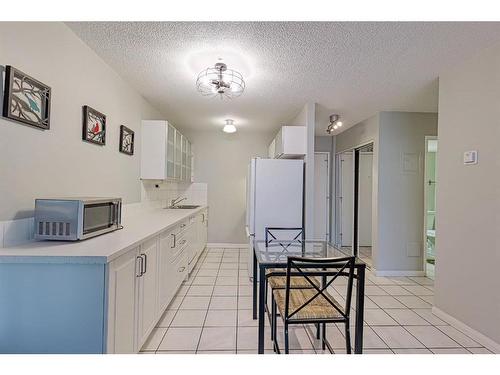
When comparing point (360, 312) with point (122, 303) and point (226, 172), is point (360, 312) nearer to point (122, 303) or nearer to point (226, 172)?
point (122, 303)

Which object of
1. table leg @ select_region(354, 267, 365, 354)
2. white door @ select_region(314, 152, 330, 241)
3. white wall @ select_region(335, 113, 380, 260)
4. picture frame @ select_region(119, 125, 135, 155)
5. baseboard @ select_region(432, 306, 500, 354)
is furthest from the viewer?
white door @ select_region(314, 152, 330, 241)

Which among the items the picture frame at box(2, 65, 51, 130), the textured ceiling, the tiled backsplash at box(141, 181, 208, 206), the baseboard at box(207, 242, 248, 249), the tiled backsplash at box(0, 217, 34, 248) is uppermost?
the textured ceiling

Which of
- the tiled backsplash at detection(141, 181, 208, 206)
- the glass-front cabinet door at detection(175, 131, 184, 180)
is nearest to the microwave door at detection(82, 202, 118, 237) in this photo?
the tiled backsplash at detection(141, 181, 208, 206)

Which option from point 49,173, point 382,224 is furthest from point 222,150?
point 49,173

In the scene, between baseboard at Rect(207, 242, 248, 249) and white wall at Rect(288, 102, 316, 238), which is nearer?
white wall at Rect(288, 102, 316, 238)

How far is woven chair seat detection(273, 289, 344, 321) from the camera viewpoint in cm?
170

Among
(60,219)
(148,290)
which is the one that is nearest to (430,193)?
(148,290)

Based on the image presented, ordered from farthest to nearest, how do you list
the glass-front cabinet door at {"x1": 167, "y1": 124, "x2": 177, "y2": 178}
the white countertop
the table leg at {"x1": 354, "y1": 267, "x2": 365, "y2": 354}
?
1. the glass-front cabinet door at {"x1": 167, "y1": 124, "x2": 177, "y2": 178}
2. the table leg at {"x1": 354, "y1": 267, "x2": 365, "y2": 354}
3. the white countertop

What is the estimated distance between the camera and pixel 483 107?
7.25 ft

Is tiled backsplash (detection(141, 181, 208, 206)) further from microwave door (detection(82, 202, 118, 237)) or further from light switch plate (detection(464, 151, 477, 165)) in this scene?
light switch plate (detection(464, 151, 477, 165))

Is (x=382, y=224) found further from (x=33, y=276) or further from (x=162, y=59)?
(x=33, y=276)

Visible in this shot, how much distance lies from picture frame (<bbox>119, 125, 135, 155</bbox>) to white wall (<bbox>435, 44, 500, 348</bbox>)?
10.6 ft

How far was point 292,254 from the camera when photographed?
2178 millimetres

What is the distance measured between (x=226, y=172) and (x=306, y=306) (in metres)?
4.15
